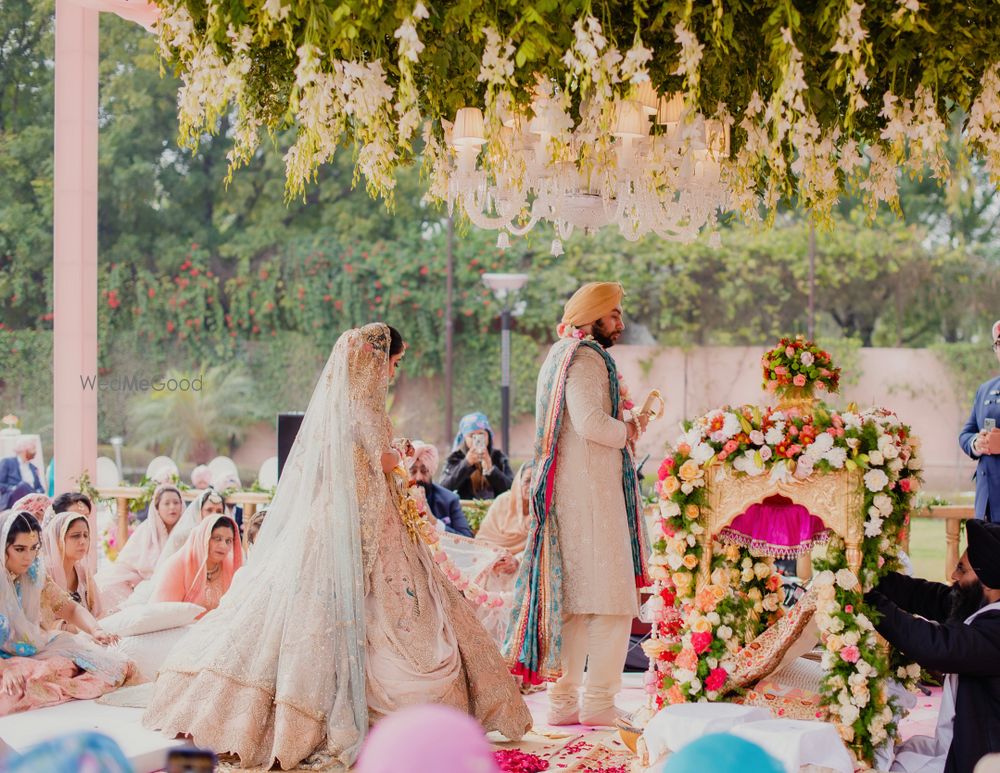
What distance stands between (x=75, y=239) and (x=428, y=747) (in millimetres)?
7075

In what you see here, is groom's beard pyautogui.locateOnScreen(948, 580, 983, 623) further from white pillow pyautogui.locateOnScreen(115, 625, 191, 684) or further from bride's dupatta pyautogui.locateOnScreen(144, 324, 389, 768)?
white pillow pyautogui.locateOnScreen(115, 625, 191, 684)

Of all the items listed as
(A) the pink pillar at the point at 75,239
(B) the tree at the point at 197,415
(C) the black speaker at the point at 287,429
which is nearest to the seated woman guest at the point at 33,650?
(C) the black speaker at the point at 287,429

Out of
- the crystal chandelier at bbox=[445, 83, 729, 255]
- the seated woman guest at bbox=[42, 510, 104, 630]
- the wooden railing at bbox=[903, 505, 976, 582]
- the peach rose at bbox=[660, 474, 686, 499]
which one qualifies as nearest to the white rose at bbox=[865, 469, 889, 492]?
the peach rose at bbox=[660, 474, 686, 499]

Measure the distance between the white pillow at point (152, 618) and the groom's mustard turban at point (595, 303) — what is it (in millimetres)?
2558

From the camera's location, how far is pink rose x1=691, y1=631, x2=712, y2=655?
4.62 metres

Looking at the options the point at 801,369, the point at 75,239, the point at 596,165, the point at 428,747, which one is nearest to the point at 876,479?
the point at 801,369

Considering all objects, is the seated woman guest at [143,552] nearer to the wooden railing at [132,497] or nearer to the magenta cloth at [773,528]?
the wooden railing at [132,497]

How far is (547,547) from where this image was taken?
5266 mm

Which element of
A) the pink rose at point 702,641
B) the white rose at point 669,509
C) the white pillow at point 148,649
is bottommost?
the white pillow at point 148,649

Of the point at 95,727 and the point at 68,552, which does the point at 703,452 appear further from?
the point at 68,552

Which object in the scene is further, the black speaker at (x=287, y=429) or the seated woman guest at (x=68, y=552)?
the black speaker at (x=287, y=429)

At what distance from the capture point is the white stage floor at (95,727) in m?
4.60

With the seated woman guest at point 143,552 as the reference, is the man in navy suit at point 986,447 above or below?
above

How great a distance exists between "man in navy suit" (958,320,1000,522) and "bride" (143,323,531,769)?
105 inches
